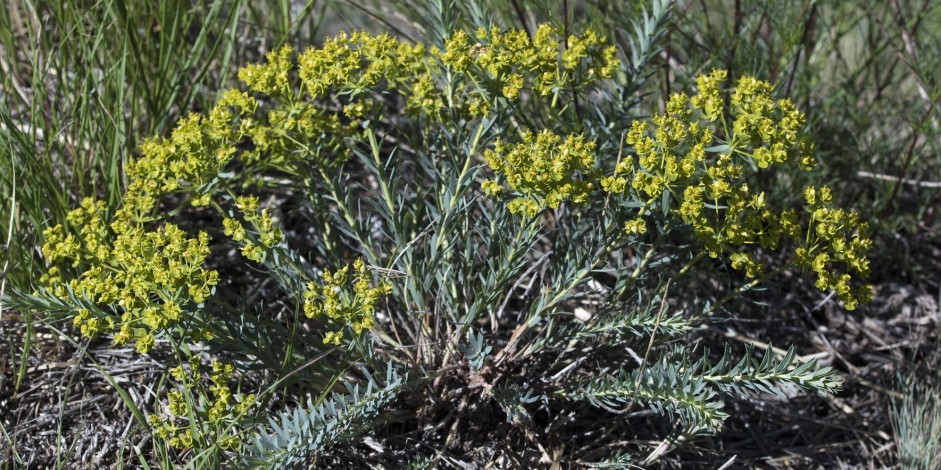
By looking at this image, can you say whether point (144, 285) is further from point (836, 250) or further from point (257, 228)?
point (836, 250)

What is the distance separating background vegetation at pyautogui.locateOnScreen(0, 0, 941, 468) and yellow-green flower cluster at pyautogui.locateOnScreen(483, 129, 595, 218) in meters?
0.20

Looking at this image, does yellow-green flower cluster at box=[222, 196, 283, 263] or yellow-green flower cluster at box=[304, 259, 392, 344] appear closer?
yellow-green flower cluster at box=[304, 259, 392, 344]

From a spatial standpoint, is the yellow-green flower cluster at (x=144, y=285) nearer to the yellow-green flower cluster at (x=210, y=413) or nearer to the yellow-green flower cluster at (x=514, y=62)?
the yellow-green flower cluster at (x=210, y=413)

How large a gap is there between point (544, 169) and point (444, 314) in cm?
54

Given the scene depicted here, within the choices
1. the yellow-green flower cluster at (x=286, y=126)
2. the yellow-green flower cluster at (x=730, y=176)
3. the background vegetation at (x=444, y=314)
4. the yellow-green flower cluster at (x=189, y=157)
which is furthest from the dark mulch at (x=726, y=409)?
the yellow-green flower cluster at (x=286, y=126)

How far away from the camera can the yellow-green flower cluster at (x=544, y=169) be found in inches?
65.2

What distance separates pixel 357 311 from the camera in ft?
5.56

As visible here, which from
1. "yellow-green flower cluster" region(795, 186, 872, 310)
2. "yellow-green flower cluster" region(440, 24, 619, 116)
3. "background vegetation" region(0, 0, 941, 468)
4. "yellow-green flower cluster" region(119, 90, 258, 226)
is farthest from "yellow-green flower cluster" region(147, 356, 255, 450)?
"yellow-green flower cluster" region(795, 186, 872, 310)

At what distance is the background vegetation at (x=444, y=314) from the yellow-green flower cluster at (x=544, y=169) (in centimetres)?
20

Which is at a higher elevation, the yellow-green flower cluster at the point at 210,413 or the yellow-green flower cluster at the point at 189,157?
the yellow-green flower cluster at the point at 189,157

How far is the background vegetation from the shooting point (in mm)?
1963

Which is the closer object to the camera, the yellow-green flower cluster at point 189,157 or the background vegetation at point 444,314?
the yellow-green flower cluster at point 189,157

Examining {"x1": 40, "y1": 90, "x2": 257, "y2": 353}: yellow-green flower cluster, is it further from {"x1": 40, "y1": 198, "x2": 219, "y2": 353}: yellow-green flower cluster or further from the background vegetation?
the background vegetation

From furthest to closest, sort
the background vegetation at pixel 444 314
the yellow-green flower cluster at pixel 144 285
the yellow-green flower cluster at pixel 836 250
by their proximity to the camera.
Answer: the background vegetation at pixel 444 314 < the yellow-green flower cluster at pixel 836 250 < the yellow-green flower cluster at pixel 144 285
